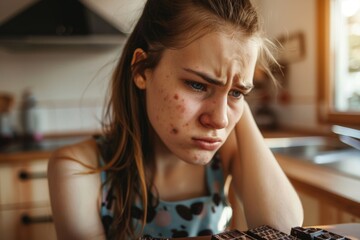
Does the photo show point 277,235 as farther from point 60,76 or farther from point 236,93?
point 60,76

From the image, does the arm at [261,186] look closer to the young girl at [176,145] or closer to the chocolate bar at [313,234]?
the young girl at [176,145]

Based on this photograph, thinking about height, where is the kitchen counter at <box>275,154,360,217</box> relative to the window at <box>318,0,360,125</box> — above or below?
below

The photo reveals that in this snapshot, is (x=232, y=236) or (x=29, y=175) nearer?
(x=232, y=236)

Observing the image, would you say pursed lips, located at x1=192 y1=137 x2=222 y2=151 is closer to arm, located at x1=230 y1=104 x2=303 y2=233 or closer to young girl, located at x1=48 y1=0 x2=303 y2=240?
young girl, located at x1=48 y1=0 x2=303 y2=240

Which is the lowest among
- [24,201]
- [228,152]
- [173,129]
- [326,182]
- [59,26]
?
[24,201]

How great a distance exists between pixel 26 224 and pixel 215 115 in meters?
1.27

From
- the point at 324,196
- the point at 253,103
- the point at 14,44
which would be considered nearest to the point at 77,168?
the point at 324,196

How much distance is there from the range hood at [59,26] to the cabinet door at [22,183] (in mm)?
704

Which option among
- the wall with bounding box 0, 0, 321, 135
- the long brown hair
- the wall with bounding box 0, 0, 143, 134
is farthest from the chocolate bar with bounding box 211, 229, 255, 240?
the wall with bounding box 0, 0, 143, 134

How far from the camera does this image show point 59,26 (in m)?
1.80

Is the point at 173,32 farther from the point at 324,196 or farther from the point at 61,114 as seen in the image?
the point at 61,114

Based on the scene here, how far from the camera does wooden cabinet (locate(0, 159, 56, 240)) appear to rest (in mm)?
1438

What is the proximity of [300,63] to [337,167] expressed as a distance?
973 millimetres

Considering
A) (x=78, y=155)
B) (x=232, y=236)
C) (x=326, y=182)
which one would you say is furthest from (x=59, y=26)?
(x=232, y=236)
